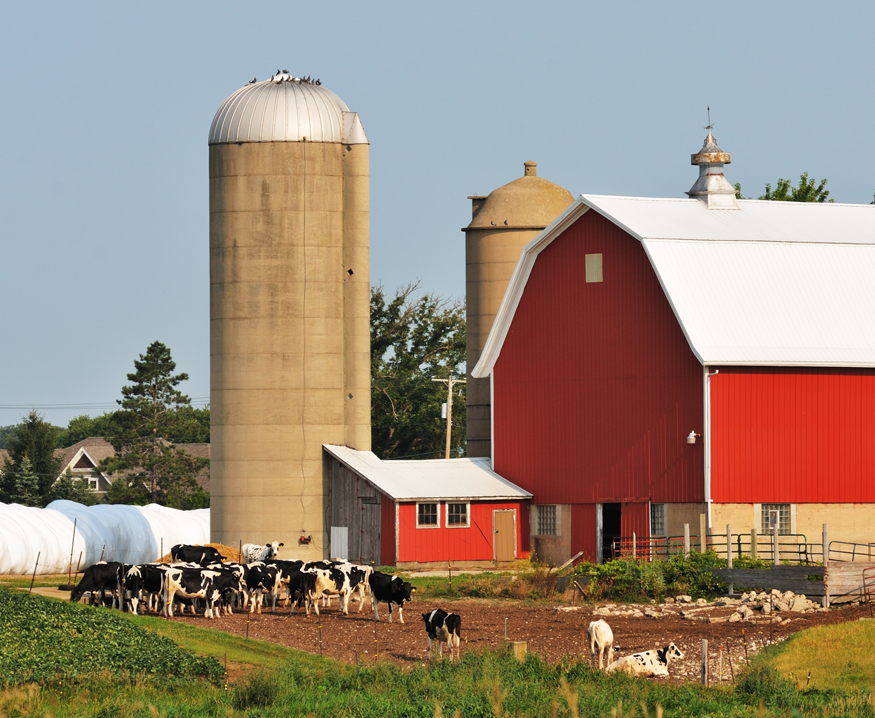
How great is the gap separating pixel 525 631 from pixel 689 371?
1145cm

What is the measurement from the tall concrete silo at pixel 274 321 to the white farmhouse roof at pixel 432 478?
5.10ft

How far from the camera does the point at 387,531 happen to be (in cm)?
3712

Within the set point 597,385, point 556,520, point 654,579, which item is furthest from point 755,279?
point 654,579

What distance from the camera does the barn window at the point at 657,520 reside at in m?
34.8

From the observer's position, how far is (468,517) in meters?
37.7

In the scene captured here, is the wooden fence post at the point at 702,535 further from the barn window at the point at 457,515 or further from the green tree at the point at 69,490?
the green tree at the point at 69,490

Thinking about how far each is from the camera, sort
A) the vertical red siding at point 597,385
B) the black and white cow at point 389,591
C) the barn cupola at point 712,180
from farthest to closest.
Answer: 1. the barn cupola at point 712,180
2. the vertical red siding at point 597,385
3. the black and white cow at point 389,591

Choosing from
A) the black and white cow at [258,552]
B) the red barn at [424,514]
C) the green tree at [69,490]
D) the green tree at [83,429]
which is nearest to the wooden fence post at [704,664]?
the red barn at [424,514]

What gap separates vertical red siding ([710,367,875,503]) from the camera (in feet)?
112

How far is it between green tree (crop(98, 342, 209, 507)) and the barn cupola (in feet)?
145

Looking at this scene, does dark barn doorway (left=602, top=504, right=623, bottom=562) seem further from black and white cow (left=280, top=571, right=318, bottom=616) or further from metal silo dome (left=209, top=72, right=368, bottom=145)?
metal silo dome (left=209, top=72, right=368, bottom=145)

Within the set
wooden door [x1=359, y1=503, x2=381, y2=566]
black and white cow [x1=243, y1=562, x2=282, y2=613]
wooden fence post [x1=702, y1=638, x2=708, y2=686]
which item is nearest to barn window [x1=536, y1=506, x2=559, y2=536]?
wooden door [x1=359, y1=503, x2=381, y2=566]

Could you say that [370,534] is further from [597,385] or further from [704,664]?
[704,664]

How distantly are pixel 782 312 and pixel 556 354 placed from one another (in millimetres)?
6006
